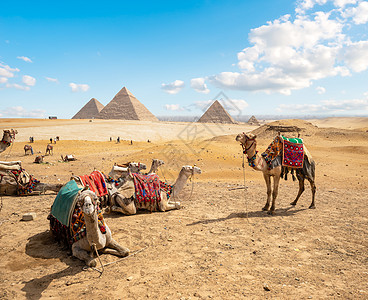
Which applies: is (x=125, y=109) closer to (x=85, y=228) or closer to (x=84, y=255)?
(x=85, y=228)

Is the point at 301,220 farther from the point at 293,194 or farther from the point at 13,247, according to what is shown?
the point at 13,247

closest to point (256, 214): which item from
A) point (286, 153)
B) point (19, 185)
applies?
point (286, 153)

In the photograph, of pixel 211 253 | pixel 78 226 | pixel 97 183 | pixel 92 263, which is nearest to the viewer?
pixel 92 263

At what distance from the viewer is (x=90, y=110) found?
135000 millimetres

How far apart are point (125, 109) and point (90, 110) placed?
26.2 meters

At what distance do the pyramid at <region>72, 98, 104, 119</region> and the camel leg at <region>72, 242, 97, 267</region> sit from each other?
134915 millimetres

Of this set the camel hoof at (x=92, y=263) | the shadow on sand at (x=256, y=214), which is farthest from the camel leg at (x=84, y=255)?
the shadow on sand at (x=256, y=214)

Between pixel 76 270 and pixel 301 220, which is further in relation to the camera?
pixel 301 220

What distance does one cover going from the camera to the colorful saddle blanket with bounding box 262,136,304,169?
753 centimetres

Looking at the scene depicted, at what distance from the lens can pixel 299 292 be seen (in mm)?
3768

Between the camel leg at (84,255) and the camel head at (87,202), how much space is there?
2.87 ft

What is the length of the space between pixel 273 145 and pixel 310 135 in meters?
29.1

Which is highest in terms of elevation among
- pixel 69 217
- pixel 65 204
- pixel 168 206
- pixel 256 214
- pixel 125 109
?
pixel 125 109

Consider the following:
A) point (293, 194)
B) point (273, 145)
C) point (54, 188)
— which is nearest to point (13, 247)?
point (54, 188)
